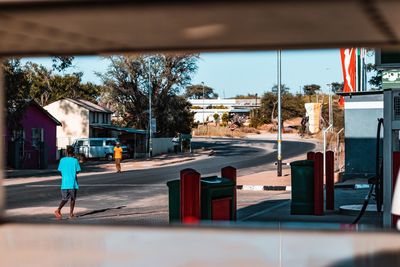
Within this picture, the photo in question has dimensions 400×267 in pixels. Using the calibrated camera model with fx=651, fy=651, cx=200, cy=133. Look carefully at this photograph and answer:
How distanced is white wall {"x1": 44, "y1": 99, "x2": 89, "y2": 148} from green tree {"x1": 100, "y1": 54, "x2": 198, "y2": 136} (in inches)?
139

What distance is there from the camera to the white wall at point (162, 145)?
54.5m

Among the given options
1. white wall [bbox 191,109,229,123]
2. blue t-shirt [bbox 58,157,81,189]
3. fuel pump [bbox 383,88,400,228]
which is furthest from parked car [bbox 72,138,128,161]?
white wall [bbox 191,109,229,123]

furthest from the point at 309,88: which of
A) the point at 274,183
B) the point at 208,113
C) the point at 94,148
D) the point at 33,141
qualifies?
the point at 274,183

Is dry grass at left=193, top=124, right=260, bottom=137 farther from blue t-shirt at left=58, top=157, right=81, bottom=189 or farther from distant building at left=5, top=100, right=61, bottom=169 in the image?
blue t-shirt at left=58, top=157, right=81, bottom=189

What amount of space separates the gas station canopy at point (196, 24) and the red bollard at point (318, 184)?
28.5 feet

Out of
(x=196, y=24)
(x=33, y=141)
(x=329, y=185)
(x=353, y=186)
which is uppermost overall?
(x=196, y=24)

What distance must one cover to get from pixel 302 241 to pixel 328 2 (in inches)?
102

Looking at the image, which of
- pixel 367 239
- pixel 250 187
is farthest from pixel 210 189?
pixel 250 187

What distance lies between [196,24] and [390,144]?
633 centimetres

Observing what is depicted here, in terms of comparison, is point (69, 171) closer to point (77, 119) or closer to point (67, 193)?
point (67, 193)

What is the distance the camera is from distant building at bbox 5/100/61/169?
123 feet

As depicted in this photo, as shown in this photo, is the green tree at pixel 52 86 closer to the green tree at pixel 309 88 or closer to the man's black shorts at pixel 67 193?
the green tree at pixel 309 88

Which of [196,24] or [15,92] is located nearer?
[196,24]

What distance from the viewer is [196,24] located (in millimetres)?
4898
